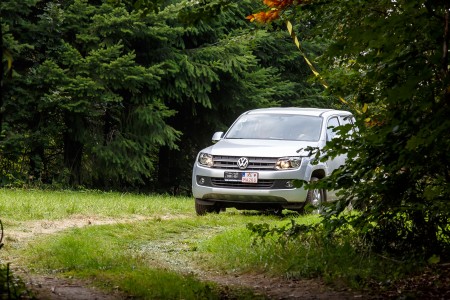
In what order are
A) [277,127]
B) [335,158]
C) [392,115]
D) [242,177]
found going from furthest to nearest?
1. [277,127]
2. [335,158]
3. [242,177]
4. [392,115]

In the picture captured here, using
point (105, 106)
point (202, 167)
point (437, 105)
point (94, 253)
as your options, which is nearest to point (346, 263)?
point (437, 105)

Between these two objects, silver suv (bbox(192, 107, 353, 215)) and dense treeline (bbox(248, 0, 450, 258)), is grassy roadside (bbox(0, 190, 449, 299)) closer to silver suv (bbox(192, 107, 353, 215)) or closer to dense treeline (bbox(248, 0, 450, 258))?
dense treeline (bbox(248, 0, 450, 258))

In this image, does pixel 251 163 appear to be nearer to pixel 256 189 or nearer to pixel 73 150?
pixel 256 189

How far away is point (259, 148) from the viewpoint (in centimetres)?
1423

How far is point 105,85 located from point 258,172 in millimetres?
8606

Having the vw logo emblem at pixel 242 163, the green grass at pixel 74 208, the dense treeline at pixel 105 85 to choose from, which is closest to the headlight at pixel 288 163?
the vw logo emblem at pixel 242 163

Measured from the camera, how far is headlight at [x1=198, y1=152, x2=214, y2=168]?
14438mm

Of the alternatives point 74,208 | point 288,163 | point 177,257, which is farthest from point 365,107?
point 74,208

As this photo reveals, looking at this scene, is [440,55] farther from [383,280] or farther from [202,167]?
[202,167]

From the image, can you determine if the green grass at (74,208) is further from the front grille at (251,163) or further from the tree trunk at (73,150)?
the tree trunk at (73,150)

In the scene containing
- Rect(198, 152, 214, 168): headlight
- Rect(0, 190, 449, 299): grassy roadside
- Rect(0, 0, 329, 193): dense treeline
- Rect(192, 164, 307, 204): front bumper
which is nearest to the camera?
Rect(0, 190, 449, 299): grassy roadside

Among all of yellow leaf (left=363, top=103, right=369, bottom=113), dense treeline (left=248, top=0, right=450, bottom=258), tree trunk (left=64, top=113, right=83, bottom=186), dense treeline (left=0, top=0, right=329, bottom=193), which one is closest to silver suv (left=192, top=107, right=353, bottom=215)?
dense treeline (left=248, top=0, right=450, bottom=258)

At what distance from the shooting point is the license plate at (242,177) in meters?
14.1

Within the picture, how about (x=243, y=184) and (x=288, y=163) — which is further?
(x=243, y=184)
